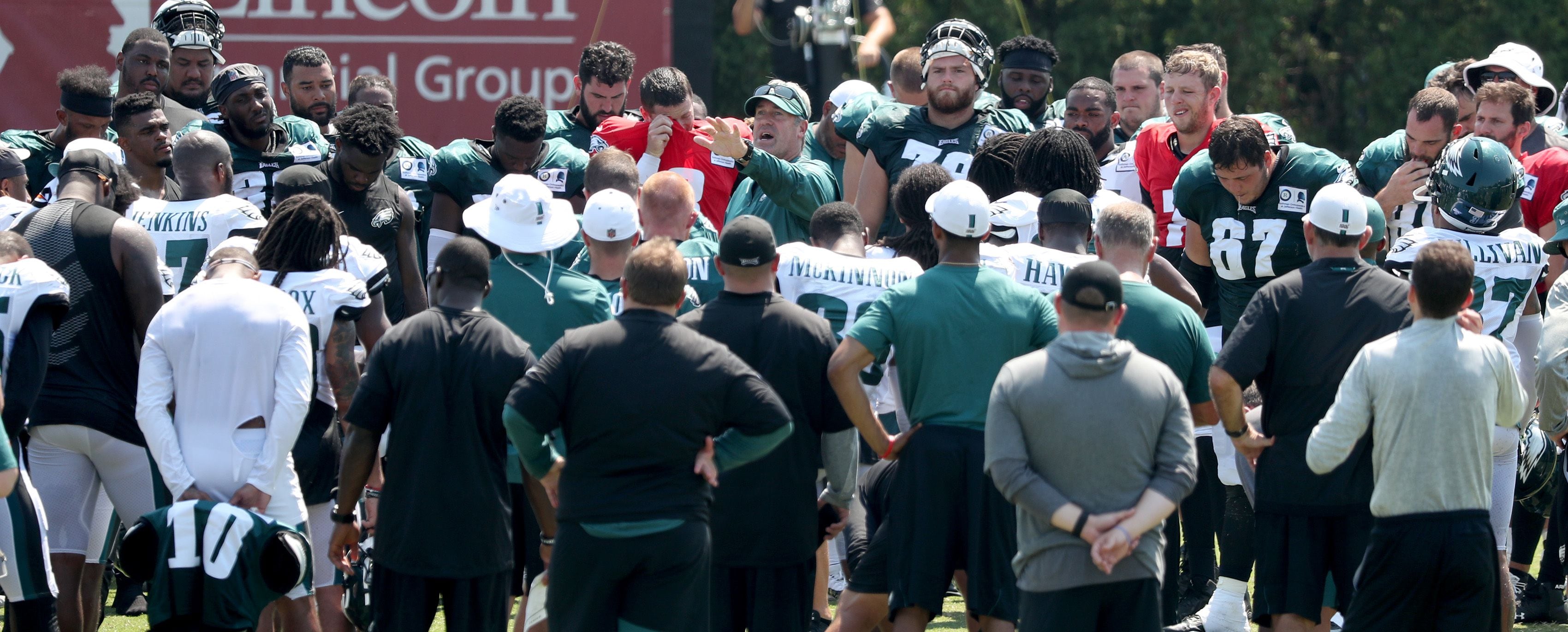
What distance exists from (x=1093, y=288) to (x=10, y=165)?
4.40m

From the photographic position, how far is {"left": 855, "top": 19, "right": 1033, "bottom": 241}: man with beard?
25.9ft

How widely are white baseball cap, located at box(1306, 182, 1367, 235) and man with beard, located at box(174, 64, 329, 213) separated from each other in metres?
4.54

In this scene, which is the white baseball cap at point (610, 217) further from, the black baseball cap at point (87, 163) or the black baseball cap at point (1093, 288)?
the black baseball cap at point (87, 163)

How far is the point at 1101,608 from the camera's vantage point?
455 centimetres

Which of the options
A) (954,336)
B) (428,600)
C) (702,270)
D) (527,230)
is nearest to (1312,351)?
(954,336)

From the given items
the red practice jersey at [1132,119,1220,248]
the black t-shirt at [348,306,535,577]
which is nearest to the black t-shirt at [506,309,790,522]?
the black t-shirt at [348,306,535,577]

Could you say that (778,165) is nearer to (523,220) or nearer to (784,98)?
(784,98)

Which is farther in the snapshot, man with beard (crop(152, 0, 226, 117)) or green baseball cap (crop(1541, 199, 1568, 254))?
man with beard (crop(152, 0, 226, 117))

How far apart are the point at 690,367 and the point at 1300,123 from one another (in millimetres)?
16456

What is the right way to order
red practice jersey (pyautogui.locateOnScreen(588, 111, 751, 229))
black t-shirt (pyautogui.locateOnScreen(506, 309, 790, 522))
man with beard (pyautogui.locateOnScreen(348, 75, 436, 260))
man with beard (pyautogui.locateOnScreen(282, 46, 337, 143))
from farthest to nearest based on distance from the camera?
man with beard (pyautogui.locateOnScreen(282, 46, 337, 143)) < red practice jersey (pyautogui.locateOnScreen(588, 111, 751, 229)) < man with beard (pyautogui.locateOnScreen(348, 75, 436, 260)) < black t-shirt (pyautogui.locateOnScreen(506, 309, 790, 522))

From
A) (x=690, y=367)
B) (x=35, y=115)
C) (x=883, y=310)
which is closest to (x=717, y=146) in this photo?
(x=883, y=310)

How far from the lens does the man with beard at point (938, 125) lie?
791cm

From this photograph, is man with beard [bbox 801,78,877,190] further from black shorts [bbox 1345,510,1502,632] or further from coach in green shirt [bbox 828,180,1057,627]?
black shorts [bbox 1345,510,1502,632]

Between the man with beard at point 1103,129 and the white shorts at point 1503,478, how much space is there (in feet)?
8.30
